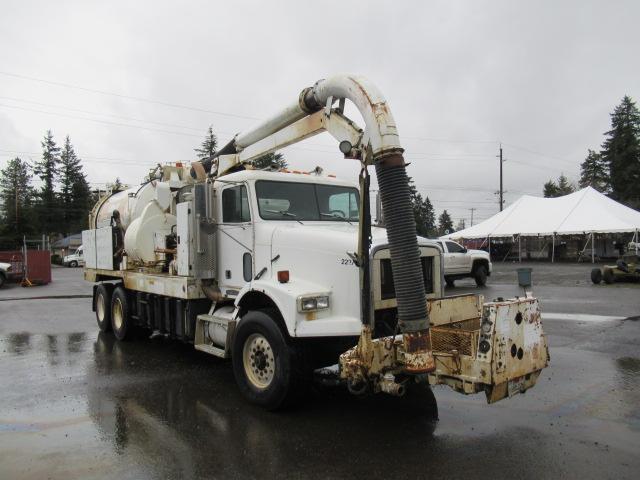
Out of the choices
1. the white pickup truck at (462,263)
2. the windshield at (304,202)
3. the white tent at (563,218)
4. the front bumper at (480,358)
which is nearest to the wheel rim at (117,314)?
the windshield at (304,202)

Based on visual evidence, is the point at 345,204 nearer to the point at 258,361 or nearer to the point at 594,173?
the point at 258,361

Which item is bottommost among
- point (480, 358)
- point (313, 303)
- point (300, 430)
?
point (300, 430)

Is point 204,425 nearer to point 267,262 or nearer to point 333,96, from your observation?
point 267,262

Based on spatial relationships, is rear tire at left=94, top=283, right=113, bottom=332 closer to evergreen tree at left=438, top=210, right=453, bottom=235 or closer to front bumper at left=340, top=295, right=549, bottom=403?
front bumper at left=340, top=295, right=549, bottom=403

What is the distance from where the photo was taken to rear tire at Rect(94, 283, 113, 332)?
10414mm

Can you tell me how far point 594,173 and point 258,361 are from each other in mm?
75524

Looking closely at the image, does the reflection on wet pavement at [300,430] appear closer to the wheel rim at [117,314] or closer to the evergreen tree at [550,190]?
the wheel rim at [117,314]

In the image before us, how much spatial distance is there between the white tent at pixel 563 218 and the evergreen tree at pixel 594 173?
34.1 meters

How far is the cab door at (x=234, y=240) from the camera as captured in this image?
21.4 ft

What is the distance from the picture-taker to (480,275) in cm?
2072

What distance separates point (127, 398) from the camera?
6148mm

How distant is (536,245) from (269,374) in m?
42.2

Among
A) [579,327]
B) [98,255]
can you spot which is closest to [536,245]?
[579,327]

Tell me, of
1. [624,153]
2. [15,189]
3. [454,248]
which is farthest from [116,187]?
Result: [15,189]
